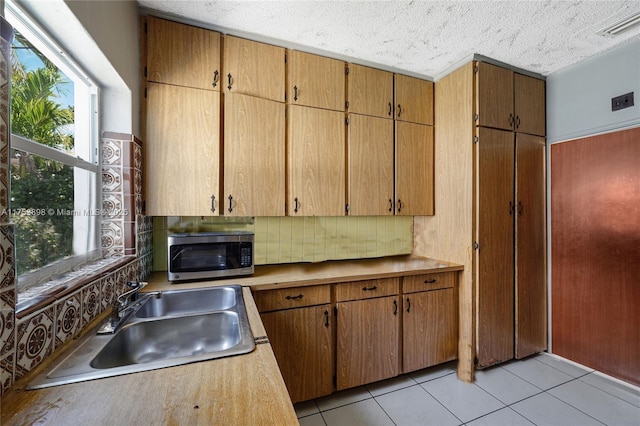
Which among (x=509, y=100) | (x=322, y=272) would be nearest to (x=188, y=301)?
(x=322, y=272)

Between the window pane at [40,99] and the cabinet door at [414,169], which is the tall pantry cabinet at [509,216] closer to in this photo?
the cabinet door at [414,169]

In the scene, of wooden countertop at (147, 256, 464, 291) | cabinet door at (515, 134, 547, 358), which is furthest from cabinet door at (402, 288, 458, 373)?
cabinet door at (515, 134, 547, 358)

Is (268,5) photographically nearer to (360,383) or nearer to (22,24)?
(22,24)

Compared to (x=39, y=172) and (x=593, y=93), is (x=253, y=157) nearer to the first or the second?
(x=39, y=172)

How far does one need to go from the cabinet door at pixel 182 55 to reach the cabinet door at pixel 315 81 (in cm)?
53

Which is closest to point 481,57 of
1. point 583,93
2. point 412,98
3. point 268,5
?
point 412,98

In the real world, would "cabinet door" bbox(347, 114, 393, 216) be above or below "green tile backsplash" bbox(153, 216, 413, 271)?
above

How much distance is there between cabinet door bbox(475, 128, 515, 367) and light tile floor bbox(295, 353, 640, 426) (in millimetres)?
225

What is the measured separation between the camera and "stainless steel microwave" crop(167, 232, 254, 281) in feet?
5.51

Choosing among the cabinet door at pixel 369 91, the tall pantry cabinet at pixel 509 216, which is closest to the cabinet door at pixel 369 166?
the cabinet door at pixel 369 91

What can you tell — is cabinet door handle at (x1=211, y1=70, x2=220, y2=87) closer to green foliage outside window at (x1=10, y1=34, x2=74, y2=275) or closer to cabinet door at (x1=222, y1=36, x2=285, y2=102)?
cabinet door at (x1=222, y1=36, x2=285, y2=102)

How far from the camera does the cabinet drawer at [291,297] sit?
5.59ft

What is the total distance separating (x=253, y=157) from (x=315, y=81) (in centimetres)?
78

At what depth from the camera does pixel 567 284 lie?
236cm
